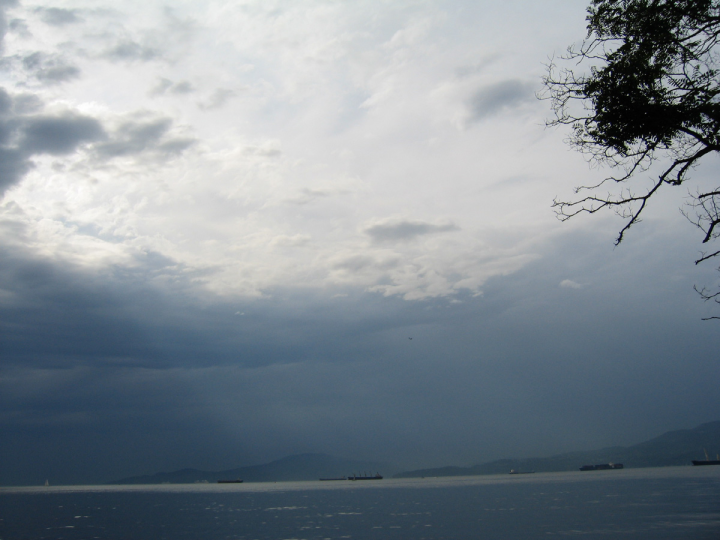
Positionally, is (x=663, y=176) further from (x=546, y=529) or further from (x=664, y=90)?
(x=546, y=529)

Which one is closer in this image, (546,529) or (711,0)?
(711,0)

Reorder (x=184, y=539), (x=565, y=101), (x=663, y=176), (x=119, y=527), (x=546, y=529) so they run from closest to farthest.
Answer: (x=663, y=176), (x=565, y=101), (x=546, y=529), (x=184, y=539), (x=119, y=527)

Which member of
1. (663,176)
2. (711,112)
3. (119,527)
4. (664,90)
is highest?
(664,90)

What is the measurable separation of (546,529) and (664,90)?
3738 centimetres

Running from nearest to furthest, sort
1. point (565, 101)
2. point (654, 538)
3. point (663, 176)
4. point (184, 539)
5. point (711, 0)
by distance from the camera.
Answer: point (663, 176) < point (711, 0) < point (565, 101) < point (654, 538) < point (184, 539)

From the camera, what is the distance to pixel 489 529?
4222 cm

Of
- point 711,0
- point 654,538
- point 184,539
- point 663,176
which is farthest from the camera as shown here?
point 184,539

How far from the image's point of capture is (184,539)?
1756 inches

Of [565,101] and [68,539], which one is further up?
[565,101]

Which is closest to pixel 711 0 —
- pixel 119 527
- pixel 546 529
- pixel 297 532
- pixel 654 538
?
pixel 654 538

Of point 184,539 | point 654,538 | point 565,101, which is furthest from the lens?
point 184,539

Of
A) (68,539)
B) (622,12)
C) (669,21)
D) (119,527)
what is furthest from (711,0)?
(119,527)

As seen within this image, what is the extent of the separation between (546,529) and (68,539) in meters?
40.7

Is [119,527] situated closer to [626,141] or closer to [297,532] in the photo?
[297,532]
